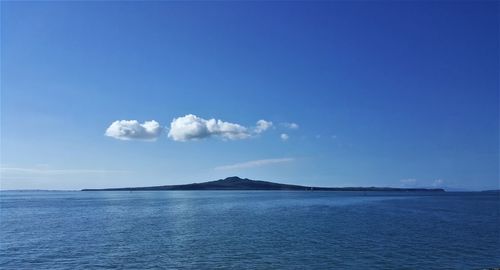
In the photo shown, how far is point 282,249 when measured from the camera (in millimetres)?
44906

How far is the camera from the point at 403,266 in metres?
37.1

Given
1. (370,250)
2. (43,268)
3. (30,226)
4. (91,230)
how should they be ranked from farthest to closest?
(30,226) < (91,230) < (370,250) < (43,268)

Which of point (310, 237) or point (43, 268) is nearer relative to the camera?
point (43, 268)

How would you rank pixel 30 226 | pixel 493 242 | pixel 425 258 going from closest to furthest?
1. pixel 425 258
2. pixel 493 242
3. pixel 30 226

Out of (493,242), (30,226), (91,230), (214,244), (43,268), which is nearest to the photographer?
(43,268)

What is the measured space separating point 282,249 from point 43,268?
2449cm

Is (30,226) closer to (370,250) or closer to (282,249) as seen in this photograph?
(282,249)

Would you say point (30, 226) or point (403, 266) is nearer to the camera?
point (403, 266)

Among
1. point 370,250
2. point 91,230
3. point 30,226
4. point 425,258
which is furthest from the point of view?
point 30,226

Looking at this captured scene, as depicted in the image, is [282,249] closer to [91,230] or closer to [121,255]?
[121,255]

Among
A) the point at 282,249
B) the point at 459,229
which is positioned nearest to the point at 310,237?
the point at 282,249

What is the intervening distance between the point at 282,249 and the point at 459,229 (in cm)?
3638

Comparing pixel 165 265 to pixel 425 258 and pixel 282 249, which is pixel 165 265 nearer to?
pixel 282 249

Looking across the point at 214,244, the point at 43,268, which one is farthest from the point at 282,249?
the point at 43,268
